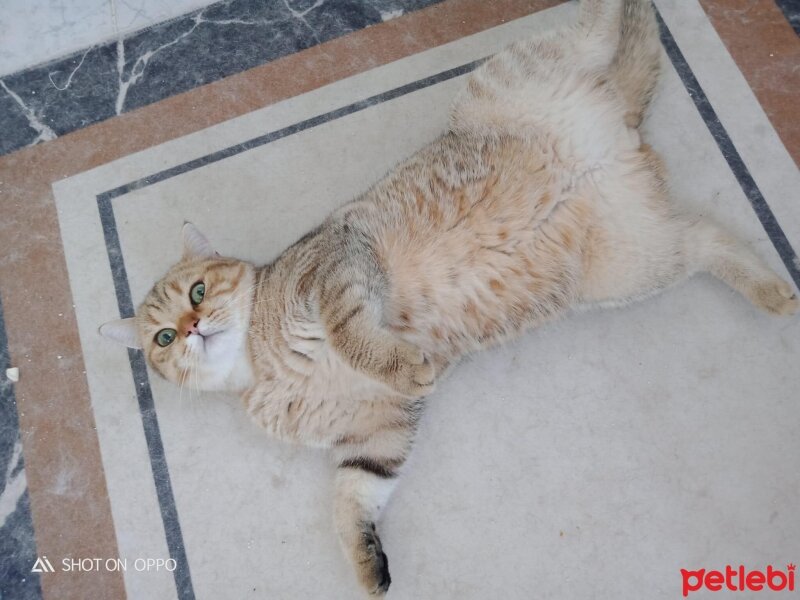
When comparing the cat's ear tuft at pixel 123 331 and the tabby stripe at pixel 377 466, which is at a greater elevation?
the cat's ear tuft at pixel 123 331

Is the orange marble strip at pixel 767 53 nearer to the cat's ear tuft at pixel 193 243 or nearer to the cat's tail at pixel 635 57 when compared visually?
the cat's tail at pixel 635 57

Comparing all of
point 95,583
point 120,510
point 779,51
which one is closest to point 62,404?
point 120,510

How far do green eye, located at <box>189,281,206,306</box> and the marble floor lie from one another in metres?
0.37

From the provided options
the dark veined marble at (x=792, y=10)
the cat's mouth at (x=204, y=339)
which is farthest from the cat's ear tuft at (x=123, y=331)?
the dark veined marble at (x=792, y=10)

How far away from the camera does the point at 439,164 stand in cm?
170

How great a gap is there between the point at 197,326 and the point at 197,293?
4.1 inches

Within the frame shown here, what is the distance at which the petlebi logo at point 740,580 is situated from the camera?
1.63 meters

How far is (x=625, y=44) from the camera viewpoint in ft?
5.94

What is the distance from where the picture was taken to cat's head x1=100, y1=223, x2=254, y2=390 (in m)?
1.59

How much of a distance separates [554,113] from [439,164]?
0.35 metres

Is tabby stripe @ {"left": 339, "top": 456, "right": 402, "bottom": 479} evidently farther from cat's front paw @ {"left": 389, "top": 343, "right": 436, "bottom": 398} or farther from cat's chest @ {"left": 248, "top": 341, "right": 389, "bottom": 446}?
cat's front paw @ {"left": 389, "top": 343, "right": 436, "bottom": 398}

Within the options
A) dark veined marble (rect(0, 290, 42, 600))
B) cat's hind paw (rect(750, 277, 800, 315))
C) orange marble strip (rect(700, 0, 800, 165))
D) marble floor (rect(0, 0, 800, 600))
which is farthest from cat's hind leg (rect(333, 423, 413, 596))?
orange marble strip (rect(700, 0, 800, 165))

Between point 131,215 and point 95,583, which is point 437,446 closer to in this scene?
point 95,583

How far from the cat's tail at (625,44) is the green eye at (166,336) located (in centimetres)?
138
